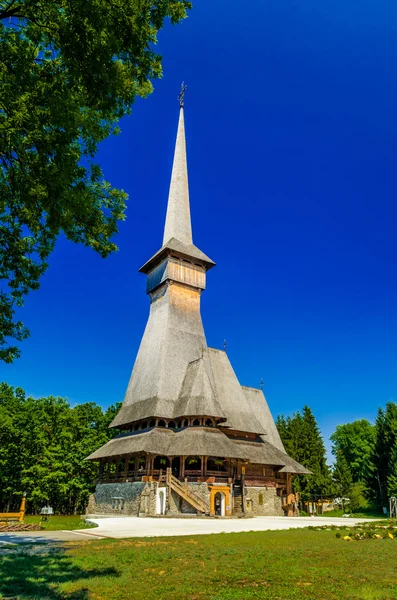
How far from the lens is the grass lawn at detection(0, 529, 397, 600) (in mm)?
5820

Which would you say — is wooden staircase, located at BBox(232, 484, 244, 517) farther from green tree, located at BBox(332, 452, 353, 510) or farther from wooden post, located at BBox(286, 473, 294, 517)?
green tree, located at BBox(332, 452, 353, 510)

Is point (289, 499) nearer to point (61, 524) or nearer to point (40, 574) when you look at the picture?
point (61, 524)

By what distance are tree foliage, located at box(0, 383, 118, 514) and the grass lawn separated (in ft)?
102

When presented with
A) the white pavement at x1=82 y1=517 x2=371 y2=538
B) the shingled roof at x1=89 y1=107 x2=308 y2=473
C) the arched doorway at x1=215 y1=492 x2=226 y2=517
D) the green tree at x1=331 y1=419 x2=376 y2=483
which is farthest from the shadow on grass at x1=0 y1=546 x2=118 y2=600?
the green tree at x1=331 y1=419 x2=376 y2=483

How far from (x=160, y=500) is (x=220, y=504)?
3.86 meters

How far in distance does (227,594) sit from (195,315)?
34847mm

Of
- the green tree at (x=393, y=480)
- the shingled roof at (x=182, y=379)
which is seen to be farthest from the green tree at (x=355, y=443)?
the shingled roof at (x=182, y=379)

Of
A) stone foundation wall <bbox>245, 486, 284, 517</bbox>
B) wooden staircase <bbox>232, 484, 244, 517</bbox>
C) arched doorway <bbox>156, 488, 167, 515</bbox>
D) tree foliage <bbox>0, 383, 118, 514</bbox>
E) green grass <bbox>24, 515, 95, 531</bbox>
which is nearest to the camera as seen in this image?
green grass <bbox>24, 515, 95, 531</bbox>

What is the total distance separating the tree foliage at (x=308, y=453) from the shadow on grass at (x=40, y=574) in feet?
130

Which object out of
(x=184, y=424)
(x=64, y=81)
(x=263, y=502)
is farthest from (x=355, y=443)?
(x=64, y=81)

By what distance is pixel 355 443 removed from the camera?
238 ft

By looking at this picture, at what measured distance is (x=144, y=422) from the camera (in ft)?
109

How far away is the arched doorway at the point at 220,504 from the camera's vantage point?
26438mm

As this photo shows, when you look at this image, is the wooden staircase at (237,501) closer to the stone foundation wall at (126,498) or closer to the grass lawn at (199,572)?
the stone foundation wall at (126,498)
